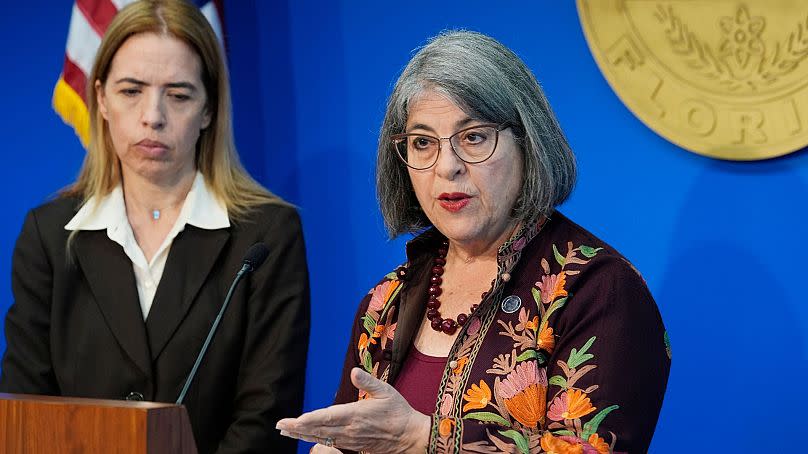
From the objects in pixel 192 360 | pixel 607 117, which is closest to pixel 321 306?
pixel 192 360

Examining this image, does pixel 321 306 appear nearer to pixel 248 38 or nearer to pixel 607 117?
pixel 248 38

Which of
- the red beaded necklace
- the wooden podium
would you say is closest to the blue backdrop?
the red beaded necklace

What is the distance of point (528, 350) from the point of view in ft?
6.20

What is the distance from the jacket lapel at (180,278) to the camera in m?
2.73

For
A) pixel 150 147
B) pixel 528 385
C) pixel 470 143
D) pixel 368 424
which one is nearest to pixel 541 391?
pixel 528 385

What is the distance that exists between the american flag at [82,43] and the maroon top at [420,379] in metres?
1.71

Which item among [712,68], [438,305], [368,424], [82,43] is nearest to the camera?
[368,424]

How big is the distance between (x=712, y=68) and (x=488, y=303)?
1.02m

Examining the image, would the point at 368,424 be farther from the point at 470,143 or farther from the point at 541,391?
the point at 470,143

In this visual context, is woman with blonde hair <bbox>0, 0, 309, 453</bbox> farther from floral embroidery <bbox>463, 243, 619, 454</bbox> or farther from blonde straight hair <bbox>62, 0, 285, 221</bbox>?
floral embroidery <bbox>463, 243, 619, 454</bbox>

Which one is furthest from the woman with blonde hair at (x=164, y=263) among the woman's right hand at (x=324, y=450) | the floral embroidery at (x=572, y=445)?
the floral embroidery at (x=572, y=445)

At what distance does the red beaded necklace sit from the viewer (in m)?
2.03

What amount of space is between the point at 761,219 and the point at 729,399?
44 centimetres

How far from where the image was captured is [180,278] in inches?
109
